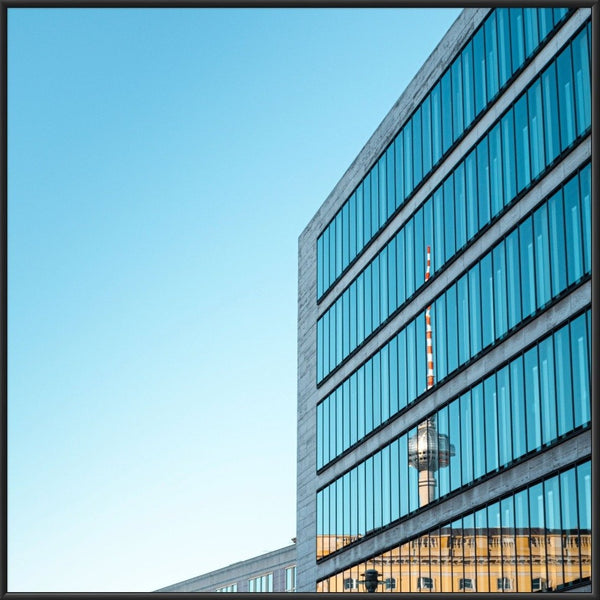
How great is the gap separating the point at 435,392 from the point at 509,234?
28.1 ft

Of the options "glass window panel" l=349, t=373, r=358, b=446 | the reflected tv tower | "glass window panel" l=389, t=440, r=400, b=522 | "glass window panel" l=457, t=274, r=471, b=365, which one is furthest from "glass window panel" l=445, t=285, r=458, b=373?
"glass window panel" l=349, t=373, r=358, b=446

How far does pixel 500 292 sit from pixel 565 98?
7.46 metres

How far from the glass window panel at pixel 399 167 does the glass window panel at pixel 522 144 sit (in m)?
12.2

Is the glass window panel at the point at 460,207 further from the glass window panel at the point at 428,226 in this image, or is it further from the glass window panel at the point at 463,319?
the glass window panel at the point at 428,226

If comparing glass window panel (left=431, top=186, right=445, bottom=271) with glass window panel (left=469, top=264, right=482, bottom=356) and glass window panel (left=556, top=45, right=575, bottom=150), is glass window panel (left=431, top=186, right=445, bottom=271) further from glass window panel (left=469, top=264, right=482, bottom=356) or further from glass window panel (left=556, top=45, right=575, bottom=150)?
glass window panel (left=556, top=45, right=575, bottom=150)

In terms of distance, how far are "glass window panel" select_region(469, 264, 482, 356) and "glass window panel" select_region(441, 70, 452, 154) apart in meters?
6.15

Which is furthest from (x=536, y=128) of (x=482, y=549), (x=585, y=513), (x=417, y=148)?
(x=482, y=549)

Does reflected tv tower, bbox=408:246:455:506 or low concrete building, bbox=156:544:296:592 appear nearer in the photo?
reflected tv tower, bbox=408:246:455:506

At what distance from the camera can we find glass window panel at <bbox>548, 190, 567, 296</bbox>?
37.9 metres

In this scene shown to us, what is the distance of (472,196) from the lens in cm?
4584

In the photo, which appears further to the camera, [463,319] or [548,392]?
[463,319]

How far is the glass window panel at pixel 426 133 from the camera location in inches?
2000

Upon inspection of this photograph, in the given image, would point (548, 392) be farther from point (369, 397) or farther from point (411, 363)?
point (369, 397)

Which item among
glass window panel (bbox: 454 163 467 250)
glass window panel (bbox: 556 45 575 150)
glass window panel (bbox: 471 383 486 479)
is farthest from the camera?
glass window panel (bbox: 454 163 467 250)
